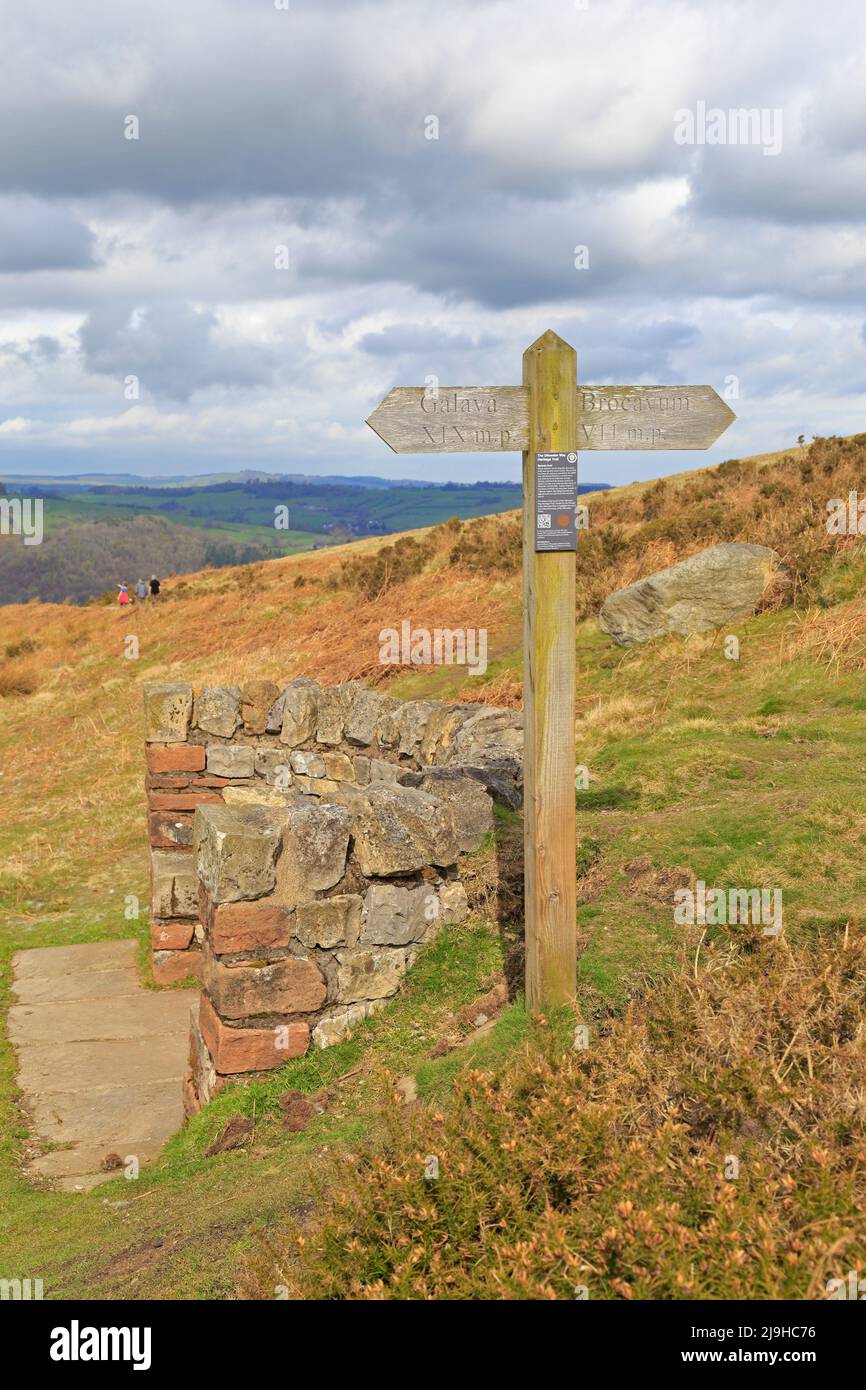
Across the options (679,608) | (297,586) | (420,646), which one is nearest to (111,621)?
(297,586)

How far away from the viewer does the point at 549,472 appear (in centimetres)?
505

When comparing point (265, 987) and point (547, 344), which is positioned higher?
point (547, 344)

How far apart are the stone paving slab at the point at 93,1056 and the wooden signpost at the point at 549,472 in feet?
10.6

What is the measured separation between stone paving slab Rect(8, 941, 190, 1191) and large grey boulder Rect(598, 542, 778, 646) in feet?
25.4

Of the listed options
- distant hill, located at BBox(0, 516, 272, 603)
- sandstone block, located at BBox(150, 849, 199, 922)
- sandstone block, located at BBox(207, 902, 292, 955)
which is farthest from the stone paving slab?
distant hill, located at BBox(0, 516, 272, 603)

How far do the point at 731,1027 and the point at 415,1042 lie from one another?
7.53 ft

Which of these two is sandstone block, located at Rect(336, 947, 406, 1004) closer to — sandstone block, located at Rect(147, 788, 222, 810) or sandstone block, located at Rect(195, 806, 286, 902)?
sandstone block, located at Rect(195, 806, 286, 902)

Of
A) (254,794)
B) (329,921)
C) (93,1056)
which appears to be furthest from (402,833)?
(254,794)

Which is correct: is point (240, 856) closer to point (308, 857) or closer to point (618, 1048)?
point (308, 857)

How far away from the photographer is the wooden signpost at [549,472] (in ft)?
16.5

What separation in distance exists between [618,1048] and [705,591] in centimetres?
1029

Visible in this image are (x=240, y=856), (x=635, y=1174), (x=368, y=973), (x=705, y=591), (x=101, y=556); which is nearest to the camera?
(x=635, y=1174)

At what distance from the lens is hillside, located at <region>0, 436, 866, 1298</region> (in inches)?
140

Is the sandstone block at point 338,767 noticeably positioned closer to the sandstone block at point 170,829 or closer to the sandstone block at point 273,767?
the sandstone block at point 273,767
